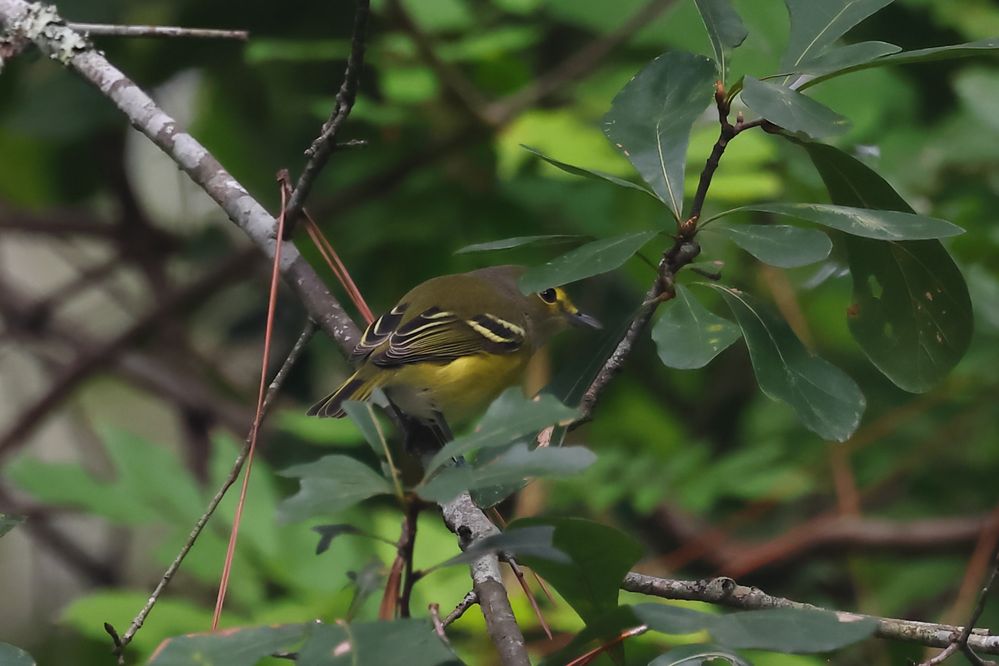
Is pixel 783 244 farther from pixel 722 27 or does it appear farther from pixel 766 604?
pixel 766 604

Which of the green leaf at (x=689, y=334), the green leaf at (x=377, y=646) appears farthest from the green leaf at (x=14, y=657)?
the green leaf at (x=689, y=334)

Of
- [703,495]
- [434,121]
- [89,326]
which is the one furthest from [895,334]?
[89,326]

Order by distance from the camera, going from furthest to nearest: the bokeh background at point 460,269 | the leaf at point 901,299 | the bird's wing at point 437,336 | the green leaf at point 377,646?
the bokeh background at point 460,269 → the bird's wing at point 437,336 → the leaf at point 901,299 → the green leaf at point 377,646

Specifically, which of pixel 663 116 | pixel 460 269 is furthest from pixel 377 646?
pixel 460 269

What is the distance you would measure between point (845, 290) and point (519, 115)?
1.21 m

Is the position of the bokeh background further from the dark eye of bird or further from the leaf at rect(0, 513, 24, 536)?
the leaf at rect(0, 513, 24, 536)

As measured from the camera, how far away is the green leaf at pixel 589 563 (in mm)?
1395

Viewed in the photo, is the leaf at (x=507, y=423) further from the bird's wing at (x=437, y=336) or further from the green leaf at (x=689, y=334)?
the bird's wing at (x=437, y=336)

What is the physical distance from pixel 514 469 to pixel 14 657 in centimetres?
71

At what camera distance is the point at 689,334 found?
1547 mm

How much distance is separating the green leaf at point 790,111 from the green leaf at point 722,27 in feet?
0.68

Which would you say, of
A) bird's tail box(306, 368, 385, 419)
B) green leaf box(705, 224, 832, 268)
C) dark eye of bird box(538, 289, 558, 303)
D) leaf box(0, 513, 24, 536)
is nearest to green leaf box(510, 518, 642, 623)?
green leaf box(705, 224, 832, 268)

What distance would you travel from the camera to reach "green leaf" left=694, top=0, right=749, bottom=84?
1653 millimetres

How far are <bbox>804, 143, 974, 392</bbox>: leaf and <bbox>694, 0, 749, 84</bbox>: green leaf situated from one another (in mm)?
213
